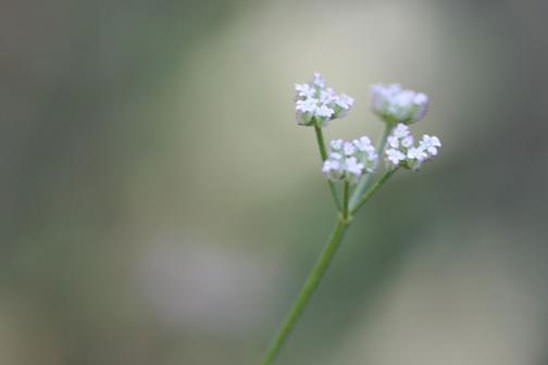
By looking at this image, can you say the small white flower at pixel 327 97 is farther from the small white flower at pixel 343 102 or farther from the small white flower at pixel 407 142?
the small white flower at pixel 407 142

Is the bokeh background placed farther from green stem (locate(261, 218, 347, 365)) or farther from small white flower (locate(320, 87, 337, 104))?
small white flower (locate(320, 87, 337, 104))

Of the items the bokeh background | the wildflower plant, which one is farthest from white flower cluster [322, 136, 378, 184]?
the bokeh background

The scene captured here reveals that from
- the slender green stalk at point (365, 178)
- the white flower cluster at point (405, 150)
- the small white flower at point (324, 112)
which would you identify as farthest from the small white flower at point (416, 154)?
the small white flower at point (324, 112)

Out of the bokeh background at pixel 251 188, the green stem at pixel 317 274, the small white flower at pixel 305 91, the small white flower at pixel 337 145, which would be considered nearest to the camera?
the green stem at pixel 317 274

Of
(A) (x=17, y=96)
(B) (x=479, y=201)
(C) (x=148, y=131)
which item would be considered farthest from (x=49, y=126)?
(B) (x=479, y=201)

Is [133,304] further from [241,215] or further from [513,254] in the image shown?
[513,254]
